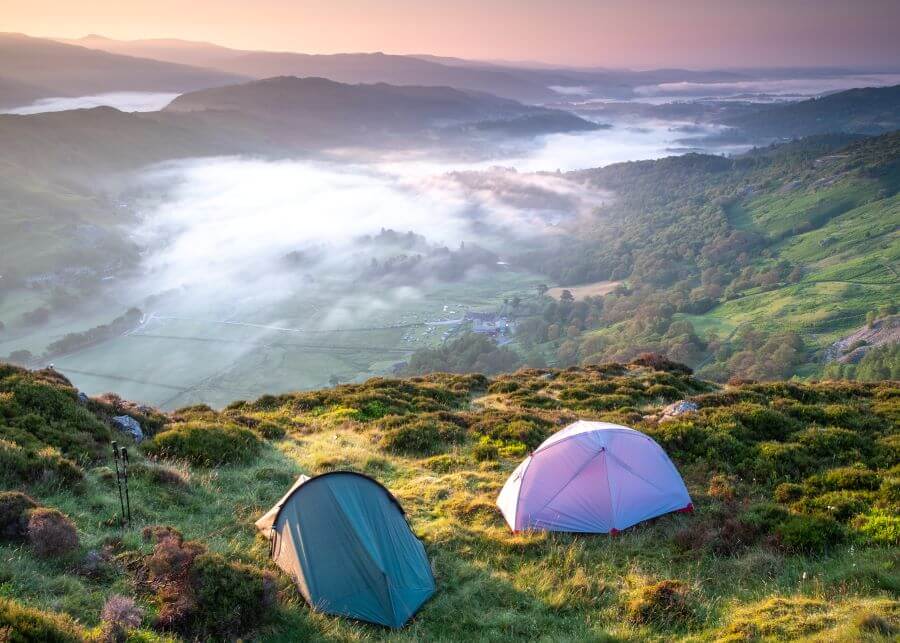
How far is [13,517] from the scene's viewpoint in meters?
8.52

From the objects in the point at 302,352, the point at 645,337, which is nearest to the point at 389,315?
the point at 302,352

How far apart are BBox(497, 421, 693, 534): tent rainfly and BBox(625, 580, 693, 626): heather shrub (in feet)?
9.68

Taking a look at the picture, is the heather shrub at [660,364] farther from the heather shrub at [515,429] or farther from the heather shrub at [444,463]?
the heather shrub at [444,463]

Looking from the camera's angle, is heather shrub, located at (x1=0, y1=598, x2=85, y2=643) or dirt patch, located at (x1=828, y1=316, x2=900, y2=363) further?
dirt patch, located at (x1=828, y1=316, x2=900, y2=363)

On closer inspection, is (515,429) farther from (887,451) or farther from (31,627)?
(31,627)

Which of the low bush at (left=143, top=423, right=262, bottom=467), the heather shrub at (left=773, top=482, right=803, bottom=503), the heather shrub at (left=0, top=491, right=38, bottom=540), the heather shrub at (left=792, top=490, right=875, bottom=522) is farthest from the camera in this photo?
the low bush at (left=143, top=423, right=262, bottom=467)

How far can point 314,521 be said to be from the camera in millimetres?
10008

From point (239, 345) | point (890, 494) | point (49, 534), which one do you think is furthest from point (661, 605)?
point (239, 345)

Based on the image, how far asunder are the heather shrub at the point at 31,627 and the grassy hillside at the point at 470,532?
26mm

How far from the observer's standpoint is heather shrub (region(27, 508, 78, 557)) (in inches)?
320

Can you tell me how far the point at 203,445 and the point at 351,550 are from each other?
8.39 metres

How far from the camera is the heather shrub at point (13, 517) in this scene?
838cm

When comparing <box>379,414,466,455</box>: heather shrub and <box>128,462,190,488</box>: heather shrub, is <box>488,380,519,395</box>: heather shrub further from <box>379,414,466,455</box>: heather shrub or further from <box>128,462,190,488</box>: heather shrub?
<box>128,462,190,488</box>: heather shrub

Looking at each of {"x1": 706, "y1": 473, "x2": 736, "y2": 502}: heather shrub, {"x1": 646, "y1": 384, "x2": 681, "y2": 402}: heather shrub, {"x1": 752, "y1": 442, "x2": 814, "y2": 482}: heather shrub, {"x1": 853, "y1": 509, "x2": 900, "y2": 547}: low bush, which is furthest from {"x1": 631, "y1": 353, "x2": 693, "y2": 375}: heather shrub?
{"x1": 853, "y1": 509, "x2": 900, "y2": 547}: low bush
